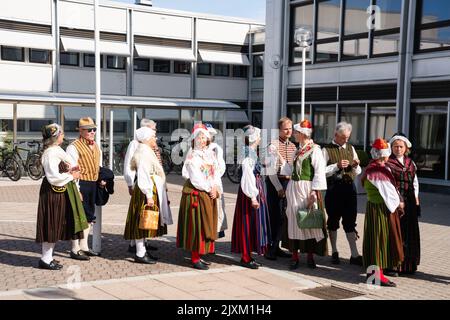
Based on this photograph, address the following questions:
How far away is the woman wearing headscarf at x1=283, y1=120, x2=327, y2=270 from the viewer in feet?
22.6

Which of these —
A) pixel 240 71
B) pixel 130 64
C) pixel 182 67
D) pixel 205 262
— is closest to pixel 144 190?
pixel 205 262

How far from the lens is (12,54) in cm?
2539

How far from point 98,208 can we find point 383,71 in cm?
1098

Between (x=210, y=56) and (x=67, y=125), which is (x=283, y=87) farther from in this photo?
(x=210, y=56)

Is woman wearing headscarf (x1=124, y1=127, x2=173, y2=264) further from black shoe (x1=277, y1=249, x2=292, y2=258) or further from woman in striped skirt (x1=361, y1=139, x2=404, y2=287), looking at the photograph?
woman in striped skirt (x1=361, y1=139, x2=404, y2=287)

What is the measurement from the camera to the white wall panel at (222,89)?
3100cm

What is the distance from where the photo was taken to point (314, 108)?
1869 centimetres

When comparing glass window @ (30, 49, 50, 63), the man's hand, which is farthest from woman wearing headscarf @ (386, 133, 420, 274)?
glass window @ (30, 49, 50, 63)

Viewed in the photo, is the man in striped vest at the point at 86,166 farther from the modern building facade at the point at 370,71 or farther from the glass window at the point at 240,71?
the glass window at the point at 240,71

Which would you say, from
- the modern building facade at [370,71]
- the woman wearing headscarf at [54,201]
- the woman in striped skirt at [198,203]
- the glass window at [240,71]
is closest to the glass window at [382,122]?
the modern building facade at [370,71]

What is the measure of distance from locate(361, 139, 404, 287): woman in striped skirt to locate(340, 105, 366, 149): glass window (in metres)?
10.8

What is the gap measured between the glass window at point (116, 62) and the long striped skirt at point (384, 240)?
Answer: 23.4 m

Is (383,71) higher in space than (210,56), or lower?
lower
